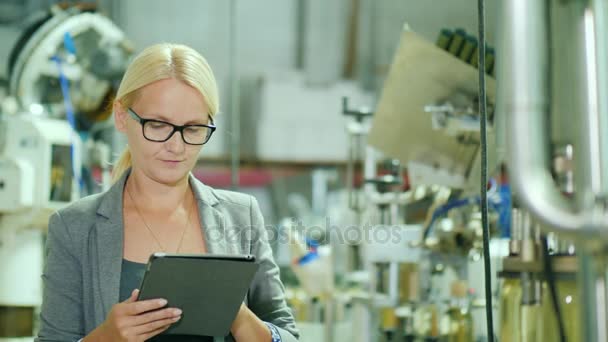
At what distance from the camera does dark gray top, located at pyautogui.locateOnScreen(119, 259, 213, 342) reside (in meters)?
1.19

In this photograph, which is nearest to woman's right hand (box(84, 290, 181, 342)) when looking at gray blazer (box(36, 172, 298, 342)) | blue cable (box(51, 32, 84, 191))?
gray blazer (box(36, 172, 298, 342))

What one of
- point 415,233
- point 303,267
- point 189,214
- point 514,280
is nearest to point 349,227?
point 303,267

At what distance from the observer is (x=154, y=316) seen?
1.06 metres

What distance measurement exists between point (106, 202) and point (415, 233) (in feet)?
4.77

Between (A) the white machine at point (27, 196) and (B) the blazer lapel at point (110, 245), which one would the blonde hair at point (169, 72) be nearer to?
(B) the blazer lapel at point (110, 245)

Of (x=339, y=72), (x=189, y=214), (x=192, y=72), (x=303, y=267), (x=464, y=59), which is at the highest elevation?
(x=339, y=72)

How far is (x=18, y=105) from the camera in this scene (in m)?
2.92

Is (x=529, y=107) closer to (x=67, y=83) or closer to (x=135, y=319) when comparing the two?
(x=135, y=319)

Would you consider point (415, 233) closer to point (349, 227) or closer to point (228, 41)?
point (349, 227)

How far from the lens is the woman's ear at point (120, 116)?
125 centimetres

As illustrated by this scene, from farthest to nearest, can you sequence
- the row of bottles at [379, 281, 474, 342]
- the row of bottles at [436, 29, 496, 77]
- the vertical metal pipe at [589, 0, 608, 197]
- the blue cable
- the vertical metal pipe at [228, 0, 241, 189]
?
the vertical metal pipe at [228, 0, 241, 189]
the blue cable
the row of bottles at [379, 281, 474, 342]
the row of bottles at [436, 29, 496, 77]
the vertical metal pipe at [589, 0, 608, 197]

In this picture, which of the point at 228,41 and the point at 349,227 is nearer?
the point at 349,227

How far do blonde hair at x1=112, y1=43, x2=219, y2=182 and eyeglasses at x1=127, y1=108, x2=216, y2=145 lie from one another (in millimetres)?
41

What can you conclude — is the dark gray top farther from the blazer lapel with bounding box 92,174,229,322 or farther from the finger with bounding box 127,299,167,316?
the finger with bounding box 127,299,167,316
